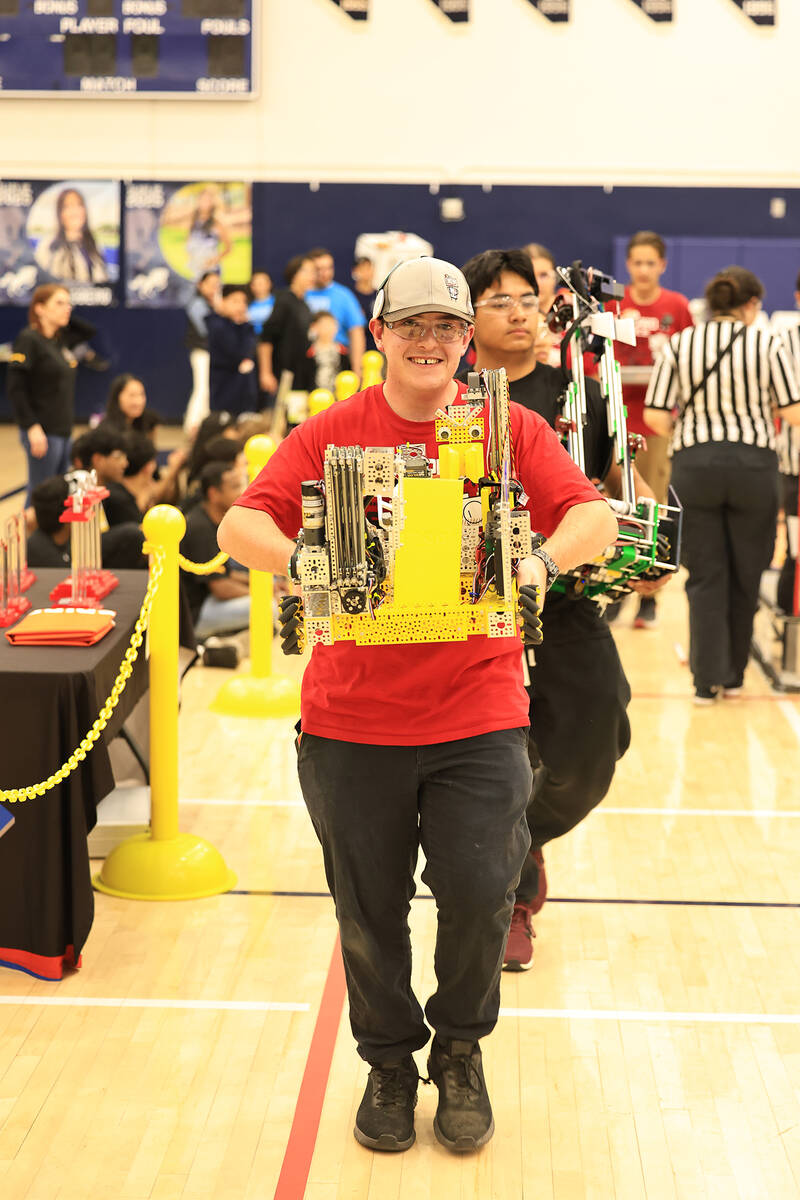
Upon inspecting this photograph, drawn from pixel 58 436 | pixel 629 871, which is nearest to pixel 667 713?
pixel 629 871

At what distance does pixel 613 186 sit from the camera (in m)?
17.9

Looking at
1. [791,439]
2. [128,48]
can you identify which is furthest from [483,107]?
[791,439]

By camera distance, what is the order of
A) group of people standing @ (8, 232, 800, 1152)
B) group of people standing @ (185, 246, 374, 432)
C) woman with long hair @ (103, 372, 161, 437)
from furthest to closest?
group of people standing @ (185, 246, 374, 432), woman with long hair @ (103, 372, 161, 437), group of people standing @ (8, 232, 800, 1152)

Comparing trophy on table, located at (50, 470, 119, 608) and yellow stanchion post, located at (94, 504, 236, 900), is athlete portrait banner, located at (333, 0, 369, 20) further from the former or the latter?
yellow stanchion post, located at (94, 504, 236, 900)

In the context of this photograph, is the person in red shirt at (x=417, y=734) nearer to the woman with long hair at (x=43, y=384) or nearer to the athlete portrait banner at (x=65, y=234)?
the woman with long hair at (x=43, y=384)

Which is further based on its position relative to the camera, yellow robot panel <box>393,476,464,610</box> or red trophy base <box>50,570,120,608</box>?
red trophy base <box>50,570,120,608</box>

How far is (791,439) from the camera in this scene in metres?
8.23

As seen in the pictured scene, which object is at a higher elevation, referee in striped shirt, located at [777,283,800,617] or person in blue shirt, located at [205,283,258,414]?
person in blue shirt, located at [205,283,258,414]

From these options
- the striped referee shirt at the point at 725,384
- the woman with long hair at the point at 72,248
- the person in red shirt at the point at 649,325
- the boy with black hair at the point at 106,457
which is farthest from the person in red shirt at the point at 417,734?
the woman with long hair at the point at 72,248

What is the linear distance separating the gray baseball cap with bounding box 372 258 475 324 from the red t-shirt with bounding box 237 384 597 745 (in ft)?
0.73

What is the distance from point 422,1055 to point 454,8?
16.0 metres

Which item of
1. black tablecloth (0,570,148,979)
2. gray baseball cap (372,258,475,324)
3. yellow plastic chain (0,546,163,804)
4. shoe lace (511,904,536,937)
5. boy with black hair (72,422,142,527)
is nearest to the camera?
gray baseball cap (372,258,475,324)

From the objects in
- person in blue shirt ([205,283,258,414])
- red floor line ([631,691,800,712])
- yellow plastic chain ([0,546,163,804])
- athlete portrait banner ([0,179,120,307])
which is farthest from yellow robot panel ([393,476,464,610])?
athlete portrait banner ([0,179,120,307])

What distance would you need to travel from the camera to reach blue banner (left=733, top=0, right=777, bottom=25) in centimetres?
1736
